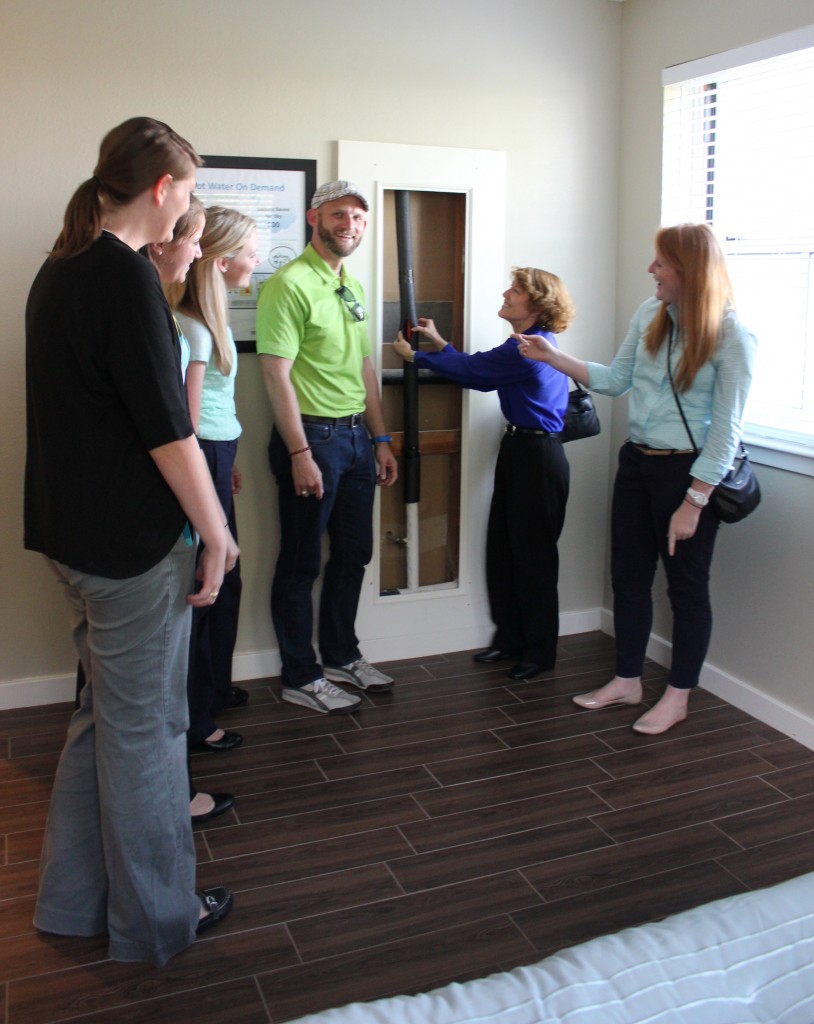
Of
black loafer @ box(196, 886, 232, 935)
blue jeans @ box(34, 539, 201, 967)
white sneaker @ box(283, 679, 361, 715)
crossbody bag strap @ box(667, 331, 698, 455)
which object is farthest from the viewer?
white sneaker @ box(283, 679, 361, 715)

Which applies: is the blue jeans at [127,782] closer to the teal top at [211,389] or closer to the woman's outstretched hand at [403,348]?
the teal top at [211,389]

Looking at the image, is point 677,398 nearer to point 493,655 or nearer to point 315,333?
point 315,333

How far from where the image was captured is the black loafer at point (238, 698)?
138 inches

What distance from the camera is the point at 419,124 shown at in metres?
3.64

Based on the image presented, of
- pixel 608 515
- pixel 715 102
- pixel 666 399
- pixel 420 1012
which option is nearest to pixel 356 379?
pixel 666 399

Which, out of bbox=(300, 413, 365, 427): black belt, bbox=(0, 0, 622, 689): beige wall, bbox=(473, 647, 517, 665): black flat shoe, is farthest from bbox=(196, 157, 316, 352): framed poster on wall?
bbox=(473, 647, 517, 665): black flat shoe

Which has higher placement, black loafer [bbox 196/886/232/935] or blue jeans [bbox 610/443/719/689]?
blue jeans [bbox 610/443/719/689]

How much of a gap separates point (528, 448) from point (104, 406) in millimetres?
2049

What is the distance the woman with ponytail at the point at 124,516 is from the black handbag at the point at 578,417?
1.98m

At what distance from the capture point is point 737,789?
2.94 metres

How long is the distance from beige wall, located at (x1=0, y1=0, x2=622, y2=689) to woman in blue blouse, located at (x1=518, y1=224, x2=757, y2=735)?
28.4 inches

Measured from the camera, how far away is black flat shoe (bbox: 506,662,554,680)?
375 cm

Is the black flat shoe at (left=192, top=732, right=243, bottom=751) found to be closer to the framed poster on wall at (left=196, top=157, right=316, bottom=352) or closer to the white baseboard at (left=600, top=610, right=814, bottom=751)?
the framed poster on wall at (left=196, top=157, right=316, bottom=352)

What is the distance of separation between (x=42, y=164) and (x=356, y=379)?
4.03ft
